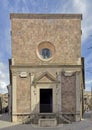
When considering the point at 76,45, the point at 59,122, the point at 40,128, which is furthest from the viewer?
the point at 76,45

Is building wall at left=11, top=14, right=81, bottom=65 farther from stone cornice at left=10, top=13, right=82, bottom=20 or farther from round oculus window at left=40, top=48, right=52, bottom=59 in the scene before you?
round oculus window at left=40, top=48, right=52, bottom=59

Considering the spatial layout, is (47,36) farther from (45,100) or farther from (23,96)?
(45,100)

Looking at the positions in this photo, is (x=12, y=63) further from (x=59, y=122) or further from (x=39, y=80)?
(x=59, y=122)

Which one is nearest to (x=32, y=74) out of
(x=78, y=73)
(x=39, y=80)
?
(x=39, y=80)

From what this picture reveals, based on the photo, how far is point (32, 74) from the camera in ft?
120

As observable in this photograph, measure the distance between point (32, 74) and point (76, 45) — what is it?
4.76 metres

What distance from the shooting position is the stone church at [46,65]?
3619 centimetres

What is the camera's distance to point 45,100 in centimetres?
4016

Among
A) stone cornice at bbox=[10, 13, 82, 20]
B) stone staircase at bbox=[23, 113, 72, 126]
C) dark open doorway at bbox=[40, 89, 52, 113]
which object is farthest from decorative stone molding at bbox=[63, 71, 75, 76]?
stone cornice at bbox=[10, 13, 82, 20]

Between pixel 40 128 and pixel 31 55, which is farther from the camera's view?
pixel 31 55

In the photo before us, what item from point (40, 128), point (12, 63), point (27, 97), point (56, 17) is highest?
point (56, 17)

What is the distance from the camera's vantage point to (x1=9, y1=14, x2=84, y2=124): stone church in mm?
36188

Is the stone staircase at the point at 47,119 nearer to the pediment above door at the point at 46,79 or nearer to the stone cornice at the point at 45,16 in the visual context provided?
the pediment above door at the point at 46,79

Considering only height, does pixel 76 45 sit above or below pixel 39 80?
above
